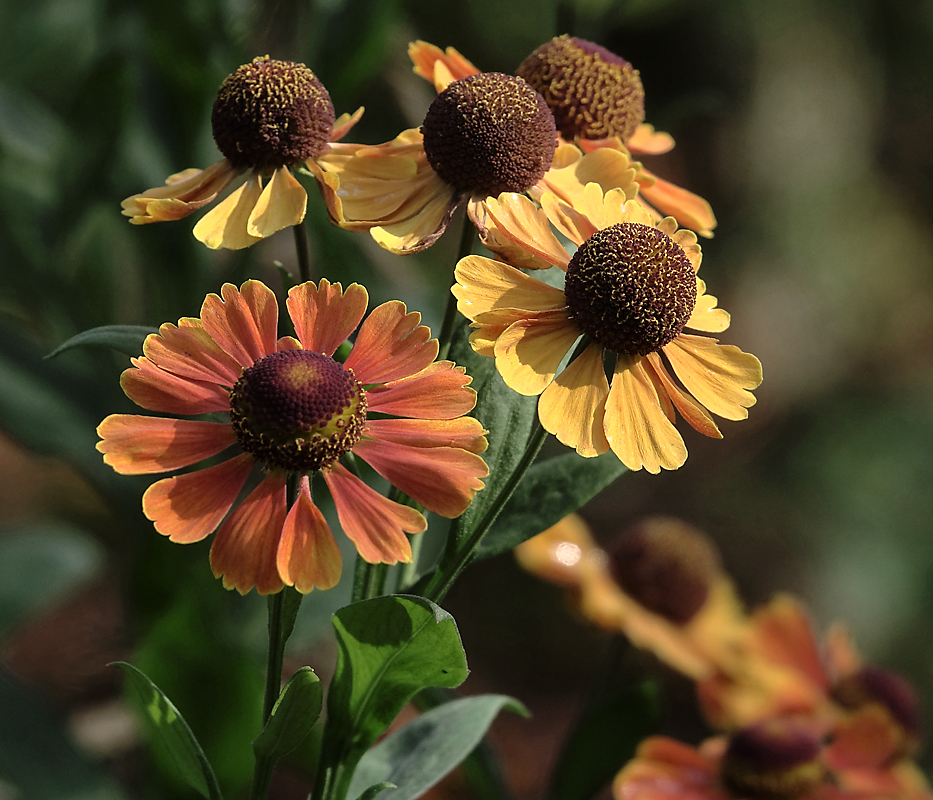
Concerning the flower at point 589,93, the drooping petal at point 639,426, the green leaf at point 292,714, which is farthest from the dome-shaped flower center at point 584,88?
the green leaf at point 292,714

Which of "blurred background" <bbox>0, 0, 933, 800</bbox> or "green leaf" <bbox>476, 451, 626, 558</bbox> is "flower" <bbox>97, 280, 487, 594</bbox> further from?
"blurred background" <bbox>0, 0, 933, 800</bbox>

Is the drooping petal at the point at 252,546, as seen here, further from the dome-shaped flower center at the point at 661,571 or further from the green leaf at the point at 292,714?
the dome-shaped flower center at the point at 661,571

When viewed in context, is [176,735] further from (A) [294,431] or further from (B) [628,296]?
(B) [628,296]

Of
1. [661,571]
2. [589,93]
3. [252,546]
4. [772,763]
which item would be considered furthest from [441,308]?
[252,546]

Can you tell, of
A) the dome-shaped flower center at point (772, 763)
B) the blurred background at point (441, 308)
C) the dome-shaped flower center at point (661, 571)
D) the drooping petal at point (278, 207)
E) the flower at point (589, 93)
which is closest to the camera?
the drooping petal at point (278, 207)

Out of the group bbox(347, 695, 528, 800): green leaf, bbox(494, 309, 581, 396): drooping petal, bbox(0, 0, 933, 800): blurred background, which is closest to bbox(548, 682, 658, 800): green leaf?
bbox(0, 0, 933, 800): blurred background

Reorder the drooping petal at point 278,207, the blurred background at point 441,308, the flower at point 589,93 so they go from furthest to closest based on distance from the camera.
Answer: the blurred background at point 441,308 < the flower at point 589,93 < the drooping petal at point 278,207

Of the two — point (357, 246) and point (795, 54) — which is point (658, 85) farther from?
point (357, 246)
